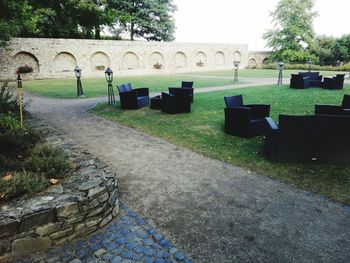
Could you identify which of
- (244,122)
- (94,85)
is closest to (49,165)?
(244,122)

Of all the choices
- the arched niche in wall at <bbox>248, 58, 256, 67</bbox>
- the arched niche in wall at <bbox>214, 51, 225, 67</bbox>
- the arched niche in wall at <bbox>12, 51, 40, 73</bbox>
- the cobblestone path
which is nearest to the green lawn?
the cobblestone path

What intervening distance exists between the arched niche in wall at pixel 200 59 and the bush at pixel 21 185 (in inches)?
1298

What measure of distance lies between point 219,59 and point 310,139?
3396cm

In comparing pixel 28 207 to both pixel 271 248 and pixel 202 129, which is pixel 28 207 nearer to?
pixel 271 248

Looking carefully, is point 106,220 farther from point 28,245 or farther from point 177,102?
point 177,102

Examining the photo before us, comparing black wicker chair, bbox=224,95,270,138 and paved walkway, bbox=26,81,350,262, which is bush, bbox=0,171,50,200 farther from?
black wicker chair, bbox=224,95,270,138

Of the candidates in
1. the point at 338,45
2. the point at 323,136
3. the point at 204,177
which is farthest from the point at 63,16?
the point at 338,45

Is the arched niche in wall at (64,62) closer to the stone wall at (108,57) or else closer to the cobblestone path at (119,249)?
the stone wall at (108,57)

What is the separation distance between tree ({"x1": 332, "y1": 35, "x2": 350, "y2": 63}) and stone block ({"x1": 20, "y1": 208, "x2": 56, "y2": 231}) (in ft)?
145

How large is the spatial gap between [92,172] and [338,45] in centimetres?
4396

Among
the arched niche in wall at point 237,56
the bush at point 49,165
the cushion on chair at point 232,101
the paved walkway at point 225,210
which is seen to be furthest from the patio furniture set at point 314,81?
the arched niche in wall at point 237,56

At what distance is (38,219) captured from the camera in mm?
2877

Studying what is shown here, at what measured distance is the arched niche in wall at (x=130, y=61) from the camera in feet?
94.6

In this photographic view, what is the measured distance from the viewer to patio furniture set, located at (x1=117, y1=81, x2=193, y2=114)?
9.42 m
